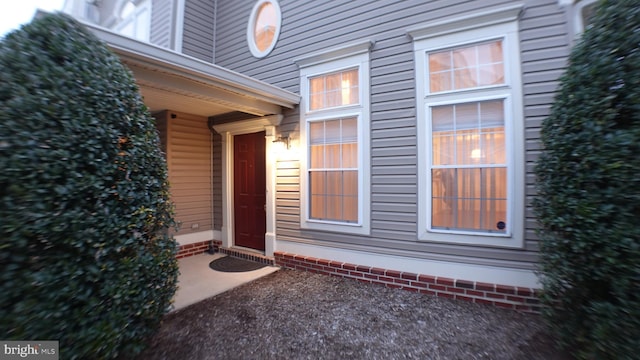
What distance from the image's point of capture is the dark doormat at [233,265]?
4.31 metres

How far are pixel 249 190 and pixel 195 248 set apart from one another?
57.8 inches

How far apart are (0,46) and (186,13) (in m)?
4.36

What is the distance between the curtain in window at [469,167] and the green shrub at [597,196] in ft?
2.53

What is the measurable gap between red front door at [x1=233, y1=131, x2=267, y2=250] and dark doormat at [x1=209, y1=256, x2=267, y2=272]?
330mm

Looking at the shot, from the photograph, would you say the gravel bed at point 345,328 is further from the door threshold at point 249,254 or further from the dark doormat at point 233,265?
the door threshold at point 249,254

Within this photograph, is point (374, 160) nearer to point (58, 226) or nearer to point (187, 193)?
point (58, 226)

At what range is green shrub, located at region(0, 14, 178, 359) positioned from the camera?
155cm

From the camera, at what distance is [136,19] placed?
656 cm

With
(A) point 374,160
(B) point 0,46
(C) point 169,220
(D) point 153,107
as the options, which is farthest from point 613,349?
(D) point 153,107

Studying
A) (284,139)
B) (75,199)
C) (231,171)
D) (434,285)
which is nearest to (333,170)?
(284,139)

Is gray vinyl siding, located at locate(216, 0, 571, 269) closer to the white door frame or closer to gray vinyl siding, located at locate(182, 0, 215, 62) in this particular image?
the white door frame

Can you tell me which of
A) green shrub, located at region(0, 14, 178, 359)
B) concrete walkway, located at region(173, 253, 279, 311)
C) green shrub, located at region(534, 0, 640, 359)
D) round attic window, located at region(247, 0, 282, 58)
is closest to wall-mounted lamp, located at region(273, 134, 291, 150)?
round attic window, located at region(247, 0, 282, 58)

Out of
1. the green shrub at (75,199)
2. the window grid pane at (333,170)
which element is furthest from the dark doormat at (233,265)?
the green shrub at (75,199)

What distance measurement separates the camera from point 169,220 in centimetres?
235
